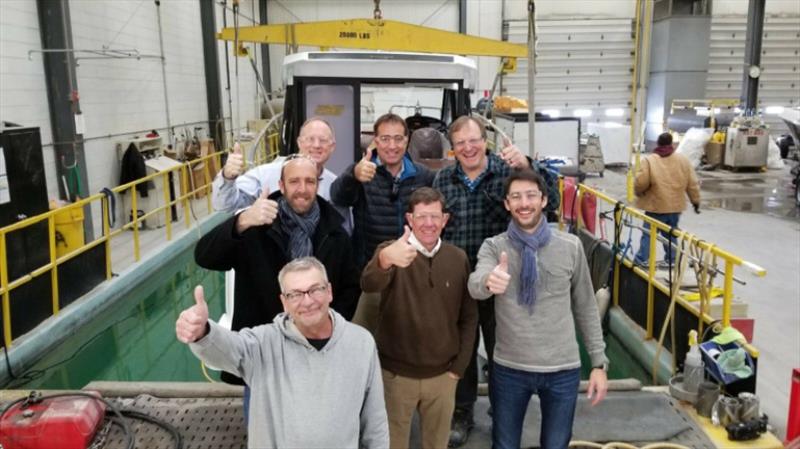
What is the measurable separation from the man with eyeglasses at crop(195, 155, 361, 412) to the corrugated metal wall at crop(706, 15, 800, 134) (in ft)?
77.9

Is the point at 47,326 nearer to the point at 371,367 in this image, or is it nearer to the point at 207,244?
the point at 207,244

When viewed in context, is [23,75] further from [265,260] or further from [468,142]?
[468,142]

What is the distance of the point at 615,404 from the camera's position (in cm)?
423

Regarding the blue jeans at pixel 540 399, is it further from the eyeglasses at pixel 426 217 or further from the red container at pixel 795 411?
the red container at pixel 795 411

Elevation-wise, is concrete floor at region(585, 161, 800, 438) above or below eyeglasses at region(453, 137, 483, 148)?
below

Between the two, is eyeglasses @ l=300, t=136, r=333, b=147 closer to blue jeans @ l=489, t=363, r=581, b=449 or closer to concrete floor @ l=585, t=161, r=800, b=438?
blue jeans @ l=489, t=363, r=581, b=449

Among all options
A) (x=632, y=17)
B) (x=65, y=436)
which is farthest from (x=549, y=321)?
(x=632, y=17)

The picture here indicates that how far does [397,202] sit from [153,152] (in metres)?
10.3

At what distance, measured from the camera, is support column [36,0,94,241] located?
9047mm

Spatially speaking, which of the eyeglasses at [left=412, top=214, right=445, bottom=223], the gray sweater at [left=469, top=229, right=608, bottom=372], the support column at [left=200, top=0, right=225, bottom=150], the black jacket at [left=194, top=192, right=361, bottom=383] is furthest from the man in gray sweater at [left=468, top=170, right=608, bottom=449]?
the support column at [left=200, top=0, right=225, bottom=150]

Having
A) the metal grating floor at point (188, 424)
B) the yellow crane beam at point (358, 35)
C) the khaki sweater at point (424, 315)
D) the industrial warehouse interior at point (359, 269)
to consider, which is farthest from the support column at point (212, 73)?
the khaki sweater at point (424, 315)

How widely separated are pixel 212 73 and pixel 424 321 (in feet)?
50.6

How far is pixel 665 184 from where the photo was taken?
7.28 metres

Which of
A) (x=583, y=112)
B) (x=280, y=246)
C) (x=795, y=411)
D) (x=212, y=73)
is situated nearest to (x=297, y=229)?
(x=280, y=246)
